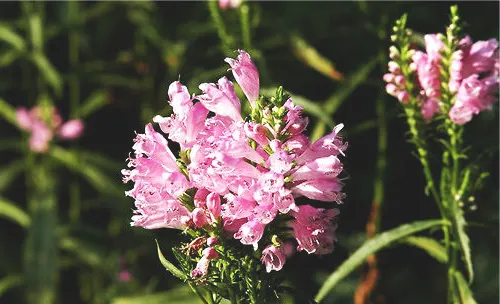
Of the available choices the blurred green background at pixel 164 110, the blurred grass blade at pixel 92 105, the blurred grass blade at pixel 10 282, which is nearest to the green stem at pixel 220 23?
the blurred green background at pixel 164 110

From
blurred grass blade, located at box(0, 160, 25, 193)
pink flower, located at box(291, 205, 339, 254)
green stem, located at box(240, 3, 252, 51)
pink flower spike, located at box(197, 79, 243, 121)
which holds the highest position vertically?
blurred grass blade, located at box(0, 160, 25, 193)

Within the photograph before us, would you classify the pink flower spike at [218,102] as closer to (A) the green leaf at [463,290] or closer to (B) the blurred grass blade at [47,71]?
(A) the green leaf at [463,290]

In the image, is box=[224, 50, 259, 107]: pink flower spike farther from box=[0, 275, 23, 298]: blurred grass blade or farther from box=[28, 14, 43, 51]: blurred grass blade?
box=[0, 275, 23, 298]: blurred grass blade

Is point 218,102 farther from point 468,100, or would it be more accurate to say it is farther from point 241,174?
point 468,100

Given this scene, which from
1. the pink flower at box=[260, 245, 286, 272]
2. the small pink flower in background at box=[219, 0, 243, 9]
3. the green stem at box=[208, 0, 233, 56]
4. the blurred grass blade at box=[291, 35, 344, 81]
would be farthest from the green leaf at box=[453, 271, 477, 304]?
the small pink flower in background at box=[219, 0, 243, 9]

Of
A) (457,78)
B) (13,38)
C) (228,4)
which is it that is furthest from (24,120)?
(457,78)
